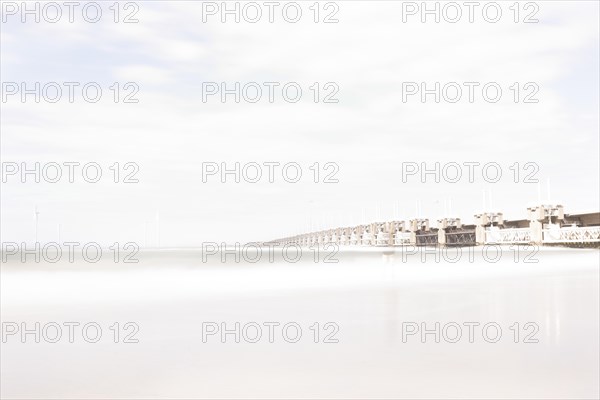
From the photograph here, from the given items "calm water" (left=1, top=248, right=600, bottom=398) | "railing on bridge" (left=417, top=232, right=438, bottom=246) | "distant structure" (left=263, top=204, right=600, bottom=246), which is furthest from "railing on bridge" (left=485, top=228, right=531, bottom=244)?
"calm water" (left=1, top=248, right=600, bottom=398)

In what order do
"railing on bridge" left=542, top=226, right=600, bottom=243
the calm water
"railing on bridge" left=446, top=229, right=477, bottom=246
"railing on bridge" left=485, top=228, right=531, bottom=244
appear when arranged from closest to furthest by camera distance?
1. the calm water
2. "railing on bridge" left=542, top=226, right=600, bottom=243
3. "railing on bridge" left=485, top=228, right=531, bottom=244
4. "railing on bridge" left=446, top=229, right=477, bottom=246

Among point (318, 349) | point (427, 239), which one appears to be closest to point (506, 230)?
point (427, 239)

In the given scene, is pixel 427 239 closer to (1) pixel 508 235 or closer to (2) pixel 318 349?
(1) pixel 508 235

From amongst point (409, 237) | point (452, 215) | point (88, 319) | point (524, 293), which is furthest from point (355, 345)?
point (409, 237)

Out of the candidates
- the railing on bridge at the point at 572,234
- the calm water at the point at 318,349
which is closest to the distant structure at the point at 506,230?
the railing on bridge at the point at 572,234

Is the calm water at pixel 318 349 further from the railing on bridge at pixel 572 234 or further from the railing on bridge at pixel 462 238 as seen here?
the railing on bridge at pixel 462 238

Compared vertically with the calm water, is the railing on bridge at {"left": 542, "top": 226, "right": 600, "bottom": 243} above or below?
below

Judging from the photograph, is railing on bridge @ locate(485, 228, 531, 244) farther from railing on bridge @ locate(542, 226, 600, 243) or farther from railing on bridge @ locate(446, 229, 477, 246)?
railing on bridge @ locate(446, 229, 477, 246)

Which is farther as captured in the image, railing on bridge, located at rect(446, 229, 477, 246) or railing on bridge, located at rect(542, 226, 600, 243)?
railing on bridge, located at rect(446, 229, 477, 246)
